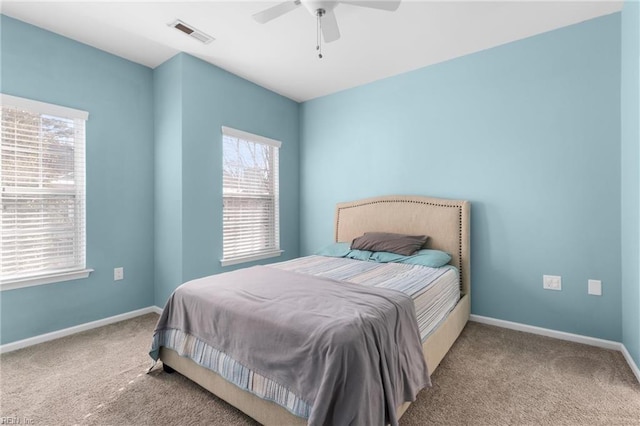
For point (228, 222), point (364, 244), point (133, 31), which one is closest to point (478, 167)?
point (364, 244)

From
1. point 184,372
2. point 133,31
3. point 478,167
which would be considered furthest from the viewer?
point 478,167

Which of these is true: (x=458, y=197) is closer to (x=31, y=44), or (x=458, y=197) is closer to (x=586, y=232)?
(x=586, y=232)

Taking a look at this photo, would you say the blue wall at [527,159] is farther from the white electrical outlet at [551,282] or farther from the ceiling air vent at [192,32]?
the ceiling air vent at [192,32]

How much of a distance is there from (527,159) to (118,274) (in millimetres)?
4103

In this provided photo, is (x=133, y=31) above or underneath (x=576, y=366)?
above

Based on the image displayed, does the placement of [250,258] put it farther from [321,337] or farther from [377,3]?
[377,3]

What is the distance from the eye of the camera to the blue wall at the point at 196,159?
3.08 meters

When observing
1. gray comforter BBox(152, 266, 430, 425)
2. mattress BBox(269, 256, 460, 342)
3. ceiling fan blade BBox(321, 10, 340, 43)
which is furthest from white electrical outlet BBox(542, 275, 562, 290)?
ceiling fan blade BBox(321, 10, 340, 43)

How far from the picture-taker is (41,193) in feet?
8.59

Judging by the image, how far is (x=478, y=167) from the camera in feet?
9.87

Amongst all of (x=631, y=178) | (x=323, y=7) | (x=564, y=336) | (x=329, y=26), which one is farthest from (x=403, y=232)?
(x=323, y=7)

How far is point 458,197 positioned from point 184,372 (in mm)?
2839

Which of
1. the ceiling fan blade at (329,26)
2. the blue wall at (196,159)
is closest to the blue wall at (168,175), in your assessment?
the blue wall at (196,159)

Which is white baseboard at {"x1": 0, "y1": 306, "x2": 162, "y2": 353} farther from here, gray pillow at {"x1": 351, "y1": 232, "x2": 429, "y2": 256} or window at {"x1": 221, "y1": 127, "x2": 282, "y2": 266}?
gray pillow at {"x1": 351, "y1": 232, "x2": 429, "y2": 256}
